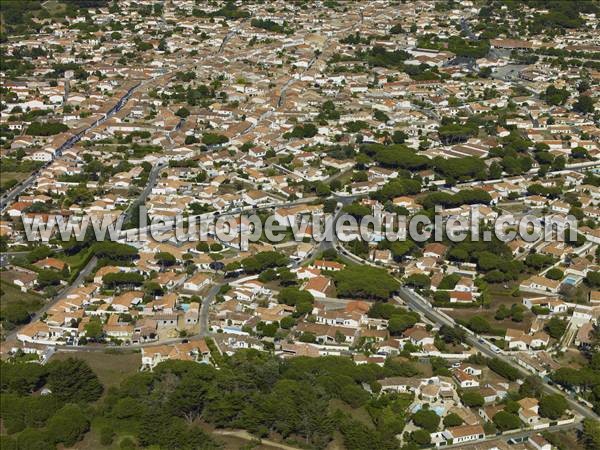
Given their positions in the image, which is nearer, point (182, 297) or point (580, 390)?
point (580, 390)

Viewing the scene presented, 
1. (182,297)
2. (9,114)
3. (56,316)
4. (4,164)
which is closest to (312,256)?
(182,297)

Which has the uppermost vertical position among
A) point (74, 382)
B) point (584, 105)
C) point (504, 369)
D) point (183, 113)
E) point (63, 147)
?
point (584, 105)

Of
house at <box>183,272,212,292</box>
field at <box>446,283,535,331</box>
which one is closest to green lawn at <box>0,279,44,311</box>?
house at <box>183,272,212,292</box>

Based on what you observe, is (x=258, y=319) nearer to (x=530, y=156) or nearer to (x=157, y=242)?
(x=157, y=242)

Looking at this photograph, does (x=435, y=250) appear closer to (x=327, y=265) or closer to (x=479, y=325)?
(x=327, y=265)

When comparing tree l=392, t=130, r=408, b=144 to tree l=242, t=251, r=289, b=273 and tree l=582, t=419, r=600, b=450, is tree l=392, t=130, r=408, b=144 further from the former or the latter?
tree l=582, t=419, r=600, b=450

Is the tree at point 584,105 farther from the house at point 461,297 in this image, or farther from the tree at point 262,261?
the tree at point 262,261

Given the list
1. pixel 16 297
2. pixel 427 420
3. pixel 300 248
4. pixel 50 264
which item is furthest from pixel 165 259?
pixel 427 420
